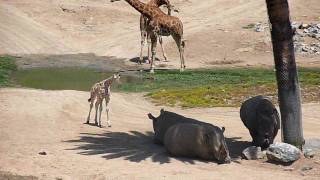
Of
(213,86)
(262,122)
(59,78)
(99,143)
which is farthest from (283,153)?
(59,78)

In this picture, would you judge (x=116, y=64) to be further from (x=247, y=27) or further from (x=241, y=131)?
(x=241, y=131)

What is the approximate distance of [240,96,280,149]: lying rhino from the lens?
734 inches

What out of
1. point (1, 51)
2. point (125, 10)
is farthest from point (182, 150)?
point (125, 10)

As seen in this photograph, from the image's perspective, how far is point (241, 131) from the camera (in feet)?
70.9

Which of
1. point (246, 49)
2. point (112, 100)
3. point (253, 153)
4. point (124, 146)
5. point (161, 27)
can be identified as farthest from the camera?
point (246, 49)

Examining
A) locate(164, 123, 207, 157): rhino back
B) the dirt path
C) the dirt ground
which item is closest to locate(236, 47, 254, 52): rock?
the dirt ground

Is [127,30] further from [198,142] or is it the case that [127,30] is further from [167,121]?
[198,142]

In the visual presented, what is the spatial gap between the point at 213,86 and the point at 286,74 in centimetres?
1179

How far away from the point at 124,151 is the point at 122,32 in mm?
29799

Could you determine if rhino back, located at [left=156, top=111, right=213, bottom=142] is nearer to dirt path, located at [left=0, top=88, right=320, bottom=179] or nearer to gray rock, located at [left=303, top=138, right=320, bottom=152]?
dirt path, located at [left=0, top=88, right=320, bottom=179]

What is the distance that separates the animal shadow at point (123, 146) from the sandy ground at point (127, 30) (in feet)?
61.0

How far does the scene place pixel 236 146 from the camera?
19500 mm

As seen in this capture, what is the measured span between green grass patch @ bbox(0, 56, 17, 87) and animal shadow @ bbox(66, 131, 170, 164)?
1083 centimetres

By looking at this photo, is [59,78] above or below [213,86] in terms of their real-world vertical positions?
above
